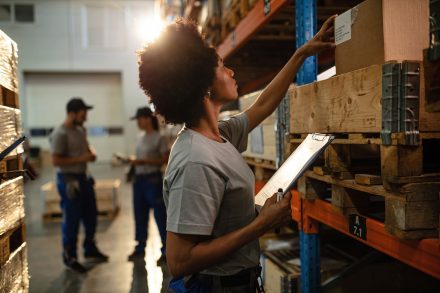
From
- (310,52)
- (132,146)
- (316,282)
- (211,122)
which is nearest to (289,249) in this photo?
(316,282)

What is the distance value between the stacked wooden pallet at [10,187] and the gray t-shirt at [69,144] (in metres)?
2.28

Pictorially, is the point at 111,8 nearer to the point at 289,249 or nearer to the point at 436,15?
the point at 289,249

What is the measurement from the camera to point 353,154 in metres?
2.55

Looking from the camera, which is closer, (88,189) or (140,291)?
(140,291)

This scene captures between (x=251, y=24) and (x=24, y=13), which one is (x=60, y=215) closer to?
(x=251, y=24)

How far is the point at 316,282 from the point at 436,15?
2.16 m

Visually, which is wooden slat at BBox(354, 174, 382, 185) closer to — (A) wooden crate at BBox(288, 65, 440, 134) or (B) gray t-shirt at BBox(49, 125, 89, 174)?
(A) wooden crate at BBox(288, 65, 440, 134)

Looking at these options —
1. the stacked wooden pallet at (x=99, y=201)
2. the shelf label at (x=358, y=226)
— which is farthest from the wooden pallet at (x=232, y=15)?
the stacked wooden pallet at (x=99, y=201)

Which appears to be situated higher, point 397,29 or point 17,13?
point 17,13

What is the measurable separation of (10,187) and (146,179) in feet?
10.1

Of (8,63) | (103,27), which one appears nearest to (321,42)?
(8,63)

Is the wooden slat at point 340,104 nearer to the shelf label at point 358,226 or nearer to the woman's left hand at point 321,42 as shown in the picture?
the woman's left hand at point 321,42

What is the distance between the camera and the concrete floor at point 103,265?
15.9ft

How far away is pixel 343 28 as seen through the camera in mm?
2248
